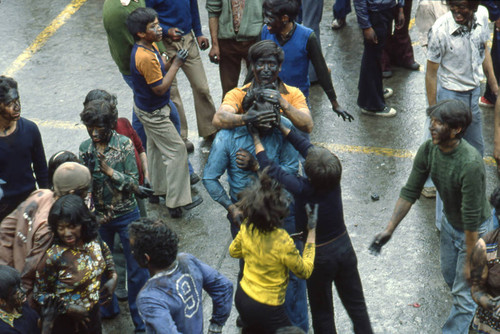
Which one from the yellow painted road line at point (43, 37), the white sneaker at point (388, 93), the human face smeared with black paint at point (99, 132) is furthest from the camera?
the yellow painted road line at point (43, 37)

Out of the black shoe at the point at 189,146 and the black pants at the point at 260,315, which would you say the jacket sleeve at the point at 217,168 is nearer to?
the black pants at the point at 260,315

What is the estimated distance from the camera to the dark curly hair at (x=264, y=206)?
14.1 feet

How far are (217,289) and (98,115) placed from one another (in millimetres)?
1687

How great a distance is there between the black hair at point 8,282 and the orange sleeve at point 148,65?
2.48m

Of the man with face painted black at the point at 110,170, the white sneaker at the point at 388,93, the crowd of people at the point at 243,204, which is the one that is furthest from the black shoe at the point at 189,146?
the white sneaker at the point at 388,93

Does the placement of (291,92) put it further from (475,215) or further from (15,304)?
(15,304)

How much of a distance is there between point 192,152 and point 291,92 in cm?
256

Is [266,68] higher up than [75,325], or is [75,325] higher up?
[266,68]

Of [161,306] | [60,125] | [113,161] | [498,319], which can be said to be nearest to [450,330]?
[498,319]

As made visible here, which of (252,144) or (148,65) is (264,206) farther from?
(148,65)

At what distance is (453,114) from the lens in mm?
4738

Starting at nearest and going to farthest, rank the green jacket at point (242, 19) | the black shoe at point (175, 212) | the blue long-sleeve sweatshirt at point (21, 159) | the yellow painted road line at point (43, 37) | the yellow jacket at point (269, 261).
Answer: the yellow jacket at point (269, 261), the blue long-sleeve sweatshirt at point (21, 159), the black shoe at point (175, 212), the green jacket at point (242, 19), the yellow painted road line at point (43, 37)

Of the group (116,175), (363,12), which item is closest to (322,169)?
(116,175)

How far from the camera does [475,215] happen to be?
484 centimetres
